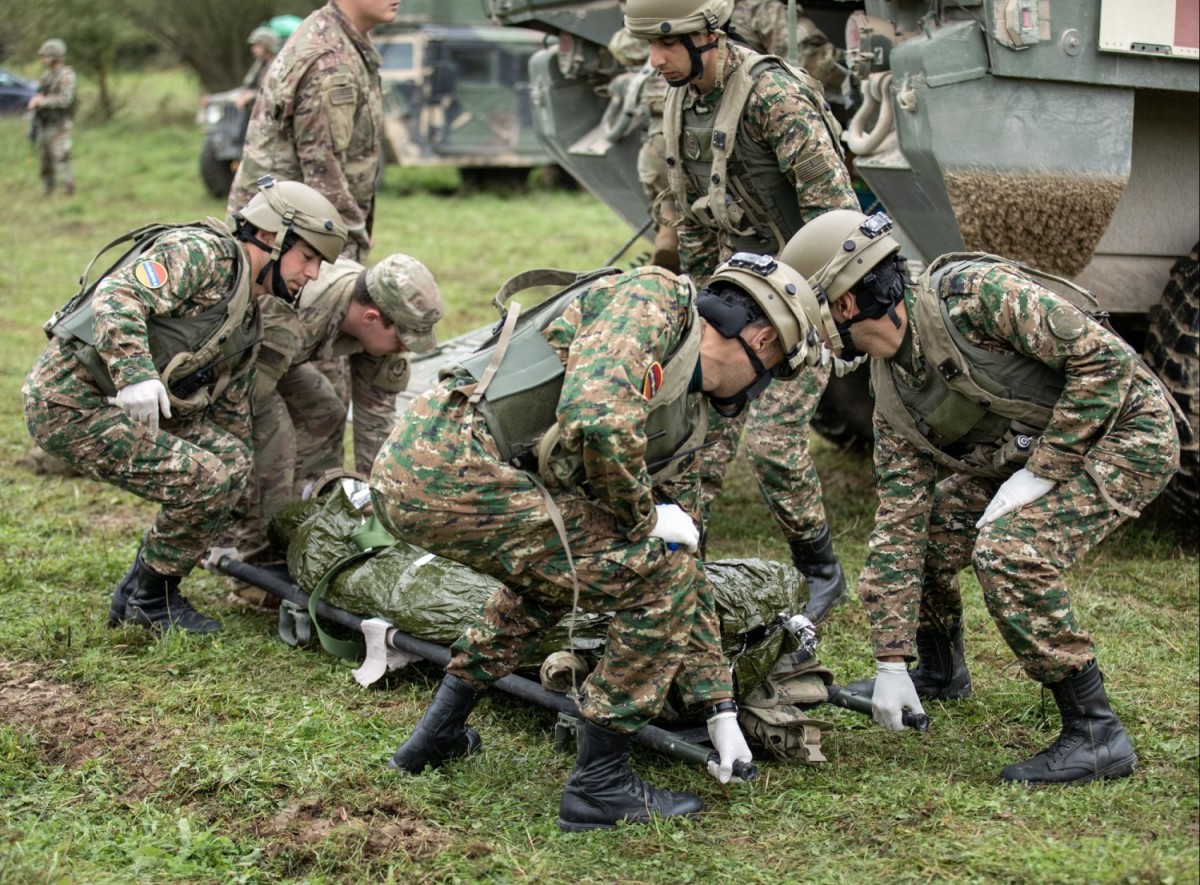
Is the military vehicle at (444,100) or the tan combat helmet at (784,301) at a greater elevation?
the tan combat helmet at (784,301)

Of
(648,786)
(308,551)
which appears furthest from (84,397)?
(648,786)

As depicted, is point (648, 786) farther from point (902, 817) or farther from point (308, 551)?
point (308, 551)

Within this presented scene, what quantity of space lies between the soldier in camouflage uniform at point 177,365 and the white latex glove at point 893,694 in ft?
7.09

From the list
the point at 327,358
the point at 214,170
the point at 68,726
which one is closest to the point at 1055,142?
the point at 327,358

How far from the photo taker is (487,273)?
36.8ft

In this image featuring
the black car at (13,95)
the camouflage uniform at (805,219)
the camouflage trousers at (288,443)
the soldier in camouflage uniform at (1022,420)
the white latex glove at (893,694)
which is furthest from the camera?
the black car at (13,95)

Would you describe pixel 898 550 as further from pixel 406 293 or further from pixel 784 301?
pixel 406 293

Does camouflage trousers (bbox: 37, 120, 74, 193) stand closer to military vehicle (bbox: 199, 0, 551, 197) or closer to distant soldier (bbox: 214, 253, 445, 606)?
military vehicle (bbox: 199, 0, 551, 197)

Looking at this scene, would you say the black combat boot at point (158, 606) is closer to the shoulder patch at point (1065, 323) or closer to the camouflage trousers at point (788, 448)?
the camouflage trousers at point (788, 448)

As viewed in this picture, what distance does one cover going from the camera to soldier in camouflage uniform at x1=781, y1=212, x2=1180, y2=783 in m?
3.48

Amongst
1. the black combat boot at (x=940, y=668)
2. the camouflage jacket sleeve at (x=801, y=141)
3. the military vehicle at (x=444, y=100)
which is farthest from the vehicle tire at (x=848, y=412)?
the military vehicle at (x=444, y=100)

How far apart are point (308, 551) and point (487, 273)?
686 centimetres

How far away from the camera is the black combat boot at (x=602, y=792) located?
338 cm

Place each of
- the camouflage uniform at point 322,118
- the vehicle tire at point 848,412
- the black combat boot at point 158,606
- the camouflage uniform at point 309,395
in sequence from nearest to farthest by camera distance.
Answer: the black combat boot at point 158,606 → the camouflage uniform at point 309,395 → the camouflage uniform at point 322,118 → the vehicle tire at point 848,412
